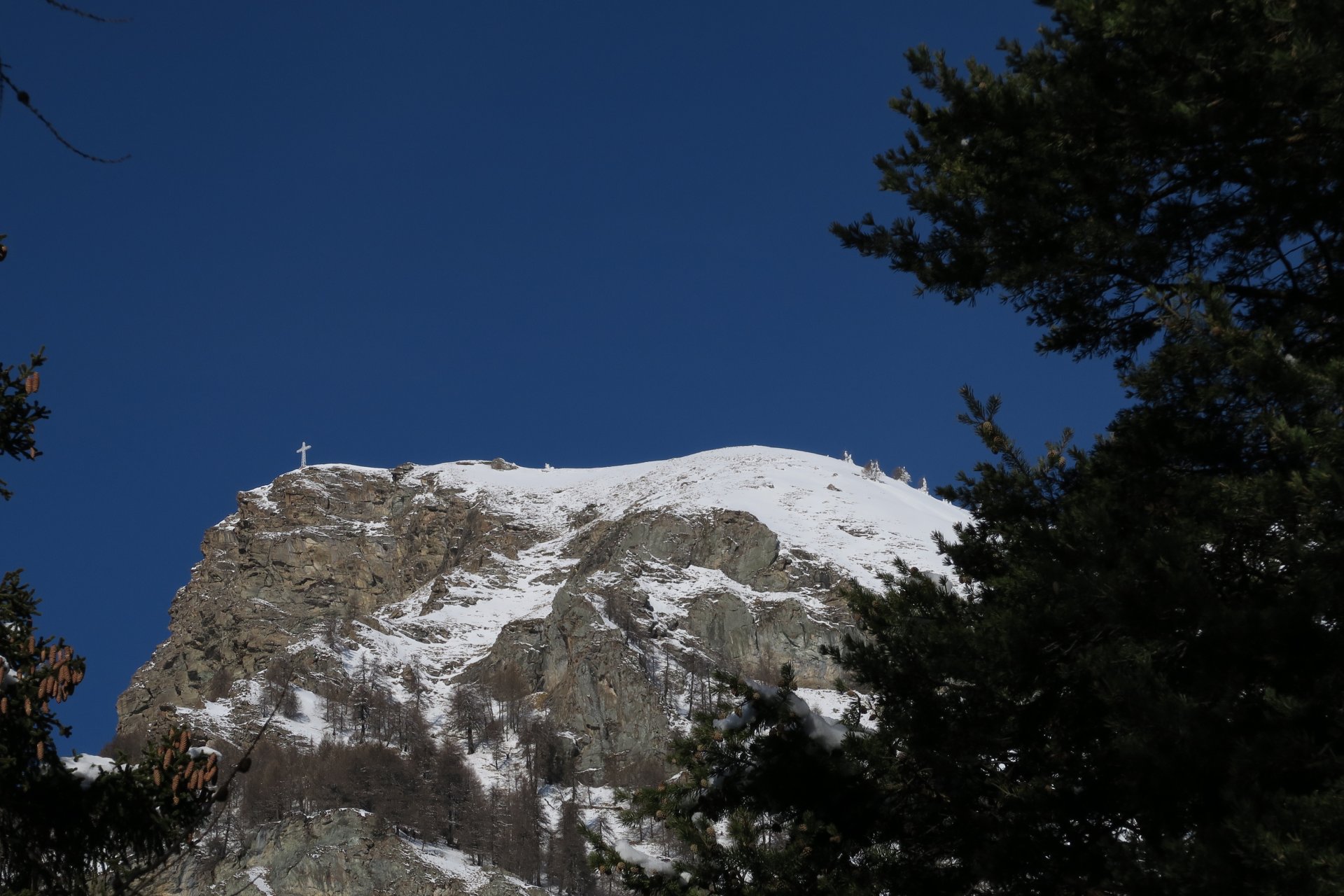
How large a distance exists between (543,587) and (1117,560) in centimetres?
15459

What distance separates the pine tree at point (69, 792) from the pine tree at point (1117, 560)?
4.23 m

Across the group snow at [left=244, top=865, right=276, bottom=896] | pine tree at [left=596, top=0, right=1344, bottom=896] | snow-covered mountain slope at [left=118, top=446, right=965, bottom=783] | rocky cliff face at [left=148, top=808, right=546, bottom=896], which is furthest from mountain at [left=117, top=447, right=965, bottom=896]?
pine tree at [left=596, top=0, right=1344, bottom=896]

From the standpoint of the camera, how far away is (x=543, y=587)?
161125 mm

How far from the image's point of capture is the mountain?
11938 centimetres

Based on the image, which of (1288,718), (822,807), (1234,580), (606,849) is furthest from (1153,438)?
(606,849)

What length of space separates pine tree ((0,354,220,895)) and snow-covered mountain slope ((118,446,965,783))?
340ft

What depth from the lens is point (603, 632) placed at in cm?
12356

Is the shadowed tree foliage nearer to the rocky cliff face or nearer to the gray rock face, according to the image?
the rocky cliff face

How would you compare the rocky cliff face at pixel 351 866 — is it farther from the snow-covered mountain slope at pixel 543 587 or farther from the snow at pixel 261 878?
the snow-covered mountain slope at pixel 543 587

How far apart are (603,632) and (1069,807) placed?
11523 cm

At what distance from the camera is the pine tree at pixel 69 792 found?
24.0 ft

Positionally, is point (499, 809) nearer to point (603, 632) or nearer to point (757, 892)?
point (603, 632)

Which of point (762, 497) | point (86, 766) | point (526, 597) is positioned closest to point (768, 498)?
point (762, 497)

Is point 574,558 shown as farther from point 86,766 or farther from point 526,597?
point 86,766
